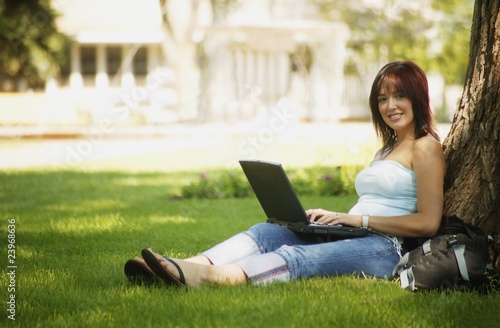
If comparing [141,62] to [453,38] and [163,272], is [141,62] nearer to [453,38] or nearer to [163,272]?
[453,38]

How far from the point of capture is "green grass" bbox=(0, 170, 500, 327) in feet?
12.1

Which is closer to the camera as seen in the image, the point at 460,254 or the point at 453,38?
the point at 460,254

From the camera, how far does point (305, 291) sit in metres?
4.13

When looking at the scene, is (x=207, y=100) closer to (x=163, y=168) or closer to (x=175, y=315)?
(x=163, y=168)

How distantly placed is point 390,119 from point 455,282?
3.17 ft

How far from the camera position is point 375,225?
4.37m

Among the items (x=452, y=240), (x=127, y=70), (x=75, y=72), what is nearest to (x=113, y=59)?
(x=127, y=70)

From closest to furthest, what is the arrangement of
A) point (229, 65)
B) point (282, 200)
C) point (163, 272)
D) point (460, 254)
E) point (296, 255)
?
1. point (460, 254)
2. point (163, 272)
3. point (296, 255)
4. point (282, 200)
5. point (229, 65)

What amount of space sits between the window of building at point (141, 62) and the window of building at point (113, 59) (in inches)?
25.6

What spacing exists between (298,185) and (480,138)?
4.71 m

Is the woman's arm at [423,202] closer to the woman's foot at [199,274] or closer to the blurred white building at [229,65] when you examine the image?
the woman's foot at [199,274]

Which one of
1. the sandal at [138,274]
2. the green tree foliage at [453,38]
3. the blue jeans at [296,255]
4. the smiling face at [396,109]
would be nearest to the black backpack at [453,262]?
the blue jeans at [296,255]

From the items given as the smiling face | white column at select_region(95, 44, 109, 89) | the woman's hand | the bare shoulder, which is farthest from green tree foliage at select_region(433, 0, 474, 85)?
the woman's hand

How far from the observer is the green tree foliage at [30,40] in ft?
64.2
